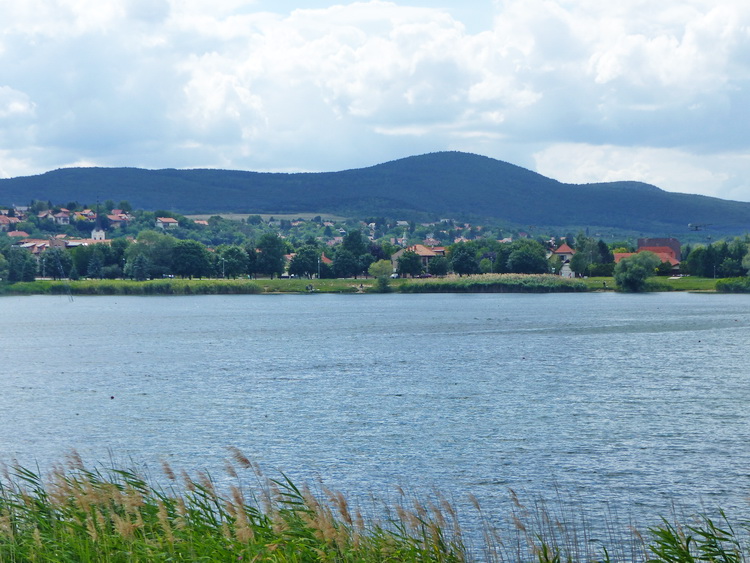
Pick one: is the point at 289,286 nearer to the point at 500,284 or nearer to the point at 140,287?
the point at 140,287

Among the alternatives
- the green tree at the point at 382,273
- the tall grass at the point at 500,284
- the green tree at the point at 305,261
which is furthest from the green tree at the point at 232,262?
the tall grass at the point at 500,284

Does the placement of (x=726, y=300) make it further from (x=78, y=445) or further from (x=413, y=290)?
(x=78, y=445)

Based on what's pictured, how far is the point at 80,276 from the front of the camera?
196 m

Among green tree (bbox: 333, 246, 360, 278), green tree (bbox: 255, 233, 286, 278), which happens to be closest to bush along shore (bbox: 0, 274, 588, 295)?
green tree (bbox: 255, 233, 286, 278)

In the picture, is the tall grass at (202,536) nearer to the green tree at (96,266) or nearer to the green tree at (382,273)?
the green tree at (382,273)

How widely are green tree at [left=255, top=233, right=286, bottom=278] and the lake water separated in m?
97.8

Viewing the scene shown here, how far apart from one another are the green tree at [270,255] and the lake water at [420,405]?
9782 centimetres

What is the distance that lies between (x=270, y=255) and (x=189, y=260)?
59.0 feet

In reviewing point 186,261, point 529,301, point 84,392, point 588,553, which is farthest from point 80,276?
Result: point 588,553

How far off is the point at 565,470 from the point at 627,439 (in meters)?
6.10

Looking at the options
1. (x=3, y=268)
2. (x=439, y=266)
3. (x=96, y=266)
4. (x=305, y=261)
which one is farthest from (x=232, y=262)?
(x=3, y=268)

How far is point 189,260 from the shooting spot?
605ft

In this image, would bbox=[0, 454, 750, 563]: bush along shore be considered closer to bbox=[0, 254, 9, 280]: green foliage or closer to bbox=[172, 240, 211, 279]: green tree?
bbox=[172, 240, 211, 279]: green tree

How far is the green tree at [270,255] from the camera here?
634ft
